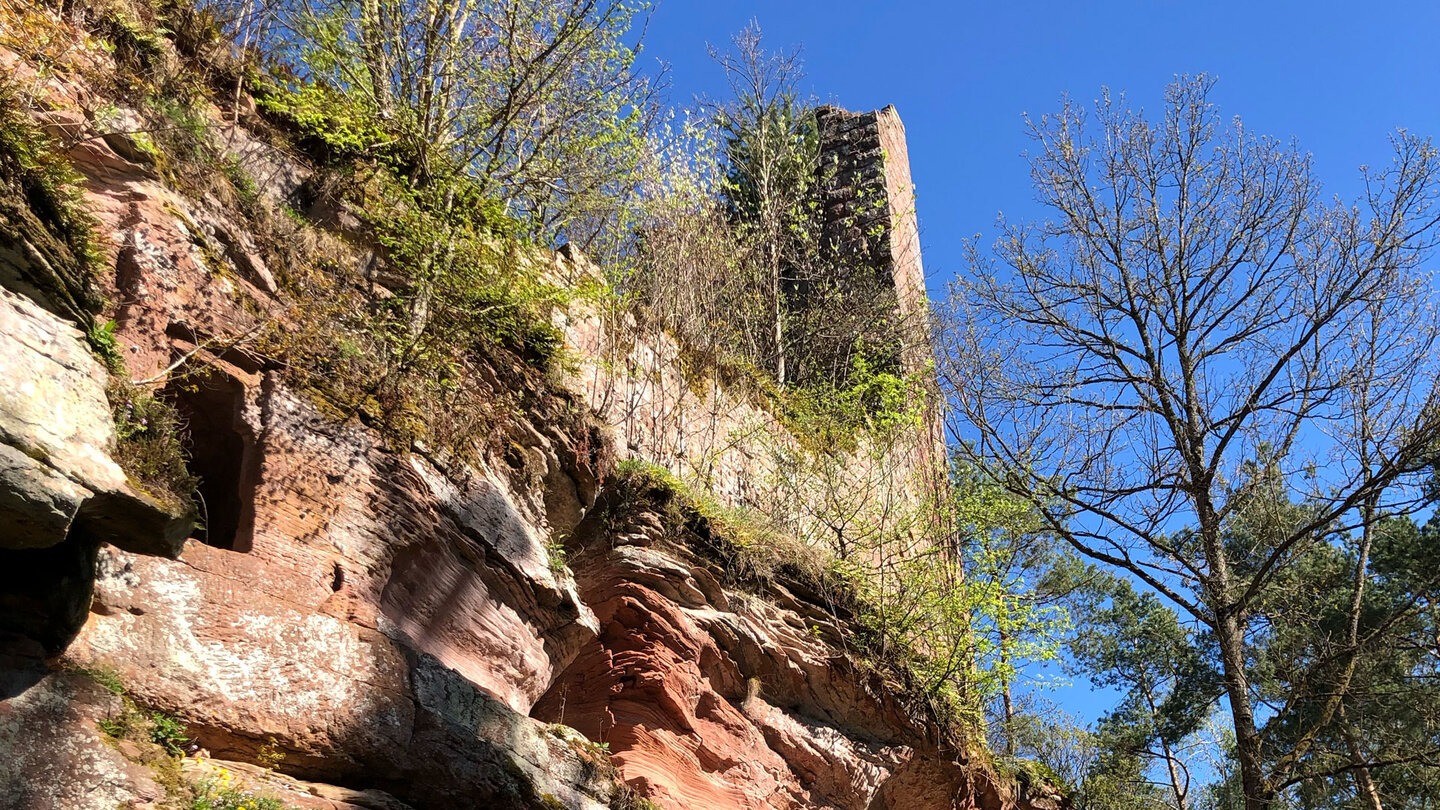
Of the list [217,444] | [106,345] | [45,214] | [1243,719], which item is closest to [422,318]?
[217,444]

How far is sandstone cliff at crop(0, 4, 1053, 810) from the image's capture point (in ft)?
12.8

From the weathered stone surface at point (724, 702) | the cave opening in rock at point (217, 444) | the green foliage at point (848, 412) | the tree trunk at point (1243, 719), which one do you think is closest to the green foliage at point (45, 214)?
the cave opening in rock at point (217, 444)

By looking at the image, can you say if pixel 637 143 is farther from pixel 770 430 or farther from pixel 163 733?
pixel 163 733

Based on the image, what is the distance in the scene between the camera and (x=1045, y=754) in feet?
55.5

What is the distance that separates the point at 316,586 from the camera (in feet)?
16.7

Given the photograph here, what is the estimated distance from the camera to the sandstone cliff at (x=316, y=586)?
390cm

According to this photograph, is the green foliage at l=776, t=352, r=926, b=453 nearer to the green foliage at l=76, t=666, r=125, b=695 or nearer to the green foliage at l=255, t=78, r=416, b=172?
the green foliage at l=255, t=78, r=416, b=172

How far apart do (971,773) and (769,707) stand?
2875 millimetres

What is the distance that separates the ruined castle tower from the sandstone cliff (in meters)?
7.18

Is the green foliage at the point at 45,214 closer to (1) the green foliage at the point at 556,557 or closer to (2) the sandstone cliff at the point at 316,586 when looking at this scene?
(2) the sandstone cliff at the point at 316,586

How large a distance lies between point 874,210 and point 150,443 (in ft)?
46.3

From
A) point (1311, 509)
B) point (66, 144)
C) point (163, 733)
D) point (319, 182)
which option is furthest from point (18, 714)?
point (1311, 509)

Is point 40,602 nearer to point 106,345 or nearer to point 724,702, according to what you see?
point 106,345

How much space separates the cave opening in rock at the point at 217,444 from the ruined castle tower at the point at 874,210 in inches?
426
